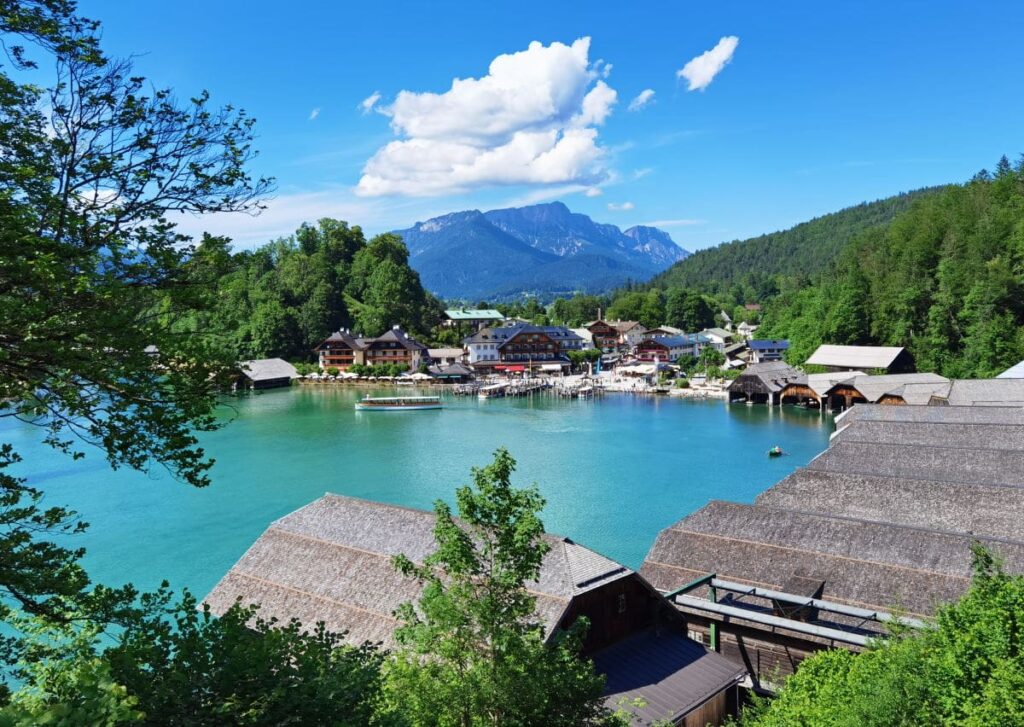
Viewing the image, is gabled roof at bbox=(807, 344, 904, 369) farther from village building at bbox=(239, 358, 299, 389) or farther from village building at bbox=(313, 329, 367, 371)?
village building at bbox=(239, 358, 299, 389)

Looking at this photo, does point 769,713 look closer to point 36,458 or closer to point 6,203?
point 6,203

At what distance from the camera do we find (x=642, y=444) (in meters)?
38.5

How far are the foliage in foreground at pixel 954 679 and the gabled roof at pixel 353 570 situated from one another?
4068 millimetres

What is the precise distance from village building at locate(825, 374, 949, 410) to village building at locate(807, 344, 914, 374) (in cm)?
618

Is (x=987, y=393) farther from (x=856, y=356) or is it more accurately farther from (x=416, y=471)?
(x=416, y=471)

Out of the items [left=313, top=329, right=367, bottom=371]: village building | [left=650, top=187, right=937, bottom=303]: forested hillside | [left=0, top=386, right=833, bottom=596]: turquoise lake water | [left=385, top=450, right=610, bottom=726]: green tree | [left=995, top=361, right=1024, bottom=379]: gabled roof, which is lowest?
[left=0, top=386, right=833, bottom=596]: turquoise lake water

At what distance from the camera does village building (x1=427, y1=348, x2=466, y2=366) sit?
75.1 m

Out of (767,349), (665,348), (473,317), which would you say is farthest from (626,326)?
(767,349)

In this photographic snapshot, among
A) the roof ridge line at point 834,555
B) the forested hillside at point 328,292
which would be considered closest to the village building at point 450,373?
the forested hillside at point 328,292

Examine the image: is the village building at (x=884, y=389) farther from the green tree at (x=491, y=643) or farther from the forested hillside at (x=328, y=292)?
the forested hillside at (x=328, y=292)

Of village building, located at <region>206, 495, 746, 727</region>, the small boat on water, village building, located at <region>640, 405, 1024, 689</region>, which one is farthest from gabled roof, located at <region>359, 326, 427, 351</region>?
village building, located at <region>206, 495, 746, 727</region>

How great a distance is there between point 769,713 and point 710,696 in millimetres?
1671

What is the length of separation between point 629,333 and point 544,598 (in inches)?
3399

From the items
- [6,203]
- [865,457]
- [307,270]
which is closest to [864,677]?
[6,203]
